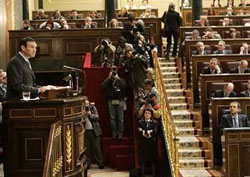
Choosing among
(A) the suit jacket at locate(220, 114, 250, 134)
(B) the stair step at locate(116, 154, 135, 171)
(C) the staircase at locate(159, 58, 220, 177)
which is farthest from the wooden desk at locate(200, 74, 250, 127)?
(B) the stair step at locate(116, 154, 135, 171)

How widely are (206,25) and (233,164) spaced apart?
6511 mm

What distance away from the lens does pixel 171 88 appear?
11.5 meters

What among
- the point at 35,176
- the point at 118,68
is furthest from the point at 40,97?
the point at 118,68

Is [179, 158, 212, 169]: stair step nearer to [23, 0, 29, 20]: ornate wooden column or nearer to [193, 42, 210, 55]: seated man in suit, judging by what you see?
[193, 42, 210, 55]: seated man in suit

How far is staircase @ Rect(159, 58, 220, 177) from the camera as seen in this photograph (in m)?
8.90

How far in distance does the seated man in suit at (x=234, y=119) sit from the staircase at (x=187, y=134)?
0.59m

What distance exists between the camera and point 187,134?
9.86 metres

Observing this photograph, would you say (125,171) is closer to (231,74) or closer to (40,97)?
(231,74)

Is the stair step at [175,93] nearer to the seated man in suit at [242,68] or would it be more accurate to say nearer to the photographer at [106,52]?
the seated man in suit at [242,68]

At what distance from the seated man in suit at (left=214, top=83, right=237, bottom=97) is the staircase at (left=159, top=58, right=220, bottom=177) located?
640mm

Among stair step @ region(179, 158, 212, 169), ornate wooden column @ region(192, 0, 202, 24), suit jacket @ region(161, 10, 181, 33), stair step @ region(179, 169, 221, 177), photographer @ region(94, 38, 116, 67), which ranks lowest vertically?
stair step @ region(179, 169, 221, 177)

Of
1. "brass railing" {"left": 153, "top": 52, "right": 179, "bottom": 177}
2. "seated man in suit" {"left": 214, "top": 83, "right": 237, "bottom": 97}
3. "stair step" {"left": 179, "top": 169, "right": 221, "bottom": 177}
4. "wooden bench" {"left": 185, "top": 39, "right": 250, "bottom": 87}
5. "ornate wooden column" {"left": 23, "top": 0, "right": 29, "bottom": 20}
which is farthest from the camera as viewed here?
"ornate wooden column" {"left": 23, "top": 0, "right": 29, "bottom": 20}

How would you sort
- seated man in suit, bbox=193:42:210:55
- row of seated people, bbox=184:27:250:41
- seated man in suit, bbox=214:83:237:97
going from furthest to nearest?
1. row of seated people, bbox=184:27:250:41
2. seated man in suit, bbox=193:42:210:55
3. seated man in suit, bbox=214:83:237:97

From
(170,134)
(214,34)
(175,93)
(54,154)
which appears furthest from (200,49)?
(54,154)
